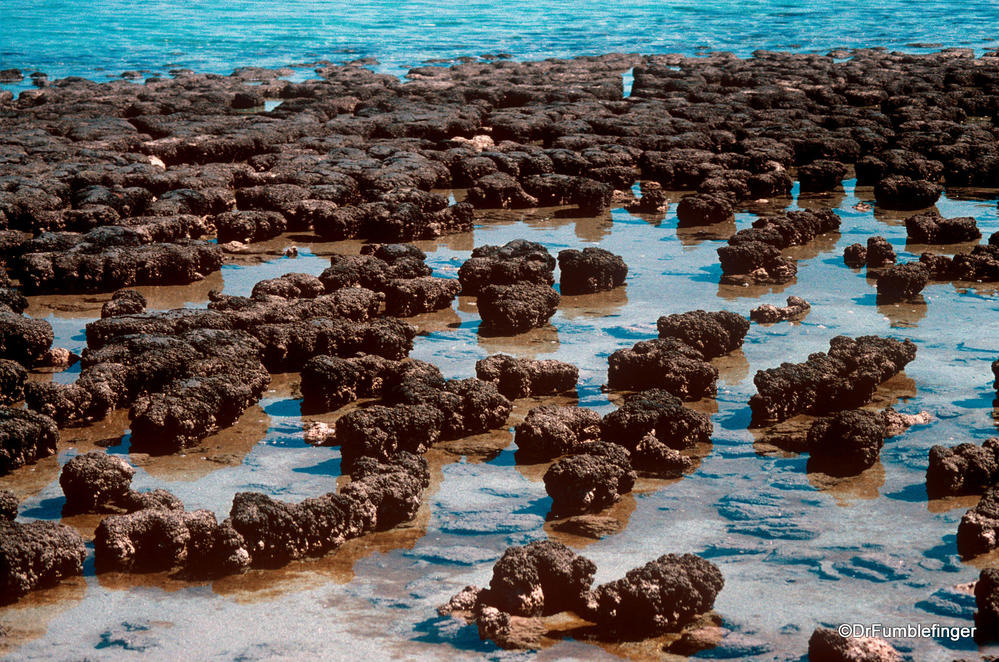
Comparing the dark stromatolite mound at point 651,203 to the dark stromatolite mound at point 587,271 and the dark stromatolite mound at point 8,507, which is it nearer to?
the dark stromatolite mound at point 587,271

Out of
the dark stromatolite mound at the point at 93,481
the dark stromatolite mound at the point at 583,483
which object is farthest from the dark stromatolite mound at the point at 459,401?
the dark stromatolite mound at the point at 93,481

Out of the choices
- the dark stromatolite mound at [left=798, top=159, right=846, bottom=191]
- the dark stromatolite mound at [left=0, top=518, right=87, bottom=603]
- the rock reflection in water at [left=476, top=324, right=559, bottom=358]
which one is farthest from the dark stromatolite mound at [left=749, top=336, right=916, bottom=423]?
the dark stromatolite mound at [left=798, top=159, right=846, bottom=191]

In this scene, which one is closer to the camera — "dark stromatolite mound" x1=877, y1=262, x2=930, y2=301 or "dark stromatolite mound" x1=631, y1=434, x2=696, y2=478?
"dark stromatolite mound" x1=631, y1=434, x2=696, y2=478

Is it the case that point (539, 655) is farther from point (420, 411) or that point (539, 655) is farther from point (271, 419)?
point (271, 419)

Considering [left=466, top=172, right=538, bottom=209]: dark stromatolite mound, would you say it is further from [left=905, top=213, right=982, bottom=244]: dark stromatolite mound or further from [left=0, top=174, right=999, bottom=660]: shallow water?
[left=905, top=213, right=982, bottom=244]: dark stromatolite mound

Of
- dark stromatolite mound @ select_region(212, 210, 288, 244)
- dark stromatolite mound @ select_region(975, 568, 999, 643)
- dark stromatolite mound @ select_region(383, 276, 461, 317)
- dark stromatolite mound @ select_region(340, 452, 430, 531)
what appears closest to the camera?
dark stromatolite mound @ select_region(975, 568, 999, 643)

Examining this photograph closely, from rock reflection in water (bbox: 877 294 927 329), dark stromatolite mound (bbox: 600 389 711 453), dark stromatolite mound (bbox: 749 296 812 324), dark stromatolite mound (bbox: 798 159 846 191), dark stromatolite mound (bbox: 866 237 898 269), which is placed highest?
dark stromatolite mound (bbox: 798 159 846 191)
